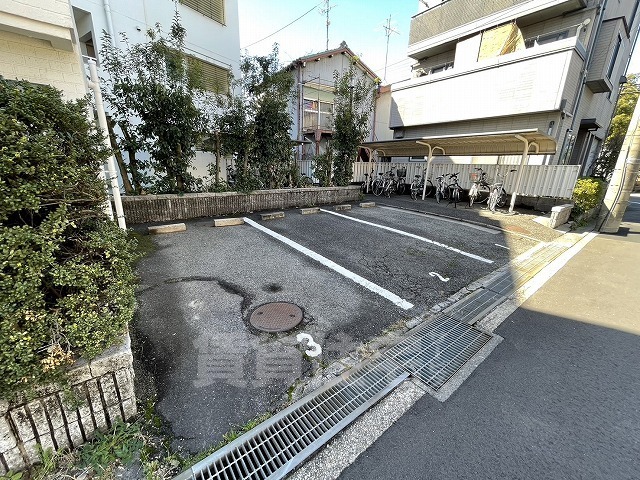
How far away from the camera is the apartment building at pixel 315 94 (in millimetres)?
15008

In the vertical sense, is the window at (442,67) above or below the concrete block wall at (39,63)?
above

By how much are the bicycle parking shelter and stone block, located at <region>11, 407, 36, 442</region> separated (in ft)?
32.2

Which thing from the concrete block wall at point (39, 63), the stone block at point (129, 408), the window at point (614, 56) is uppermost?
the window at point (614, 56)

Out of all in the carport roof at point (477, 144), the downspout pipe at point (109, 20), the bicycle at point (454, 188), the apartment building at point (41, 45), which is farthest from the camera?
the bicycle at point (454, 188)

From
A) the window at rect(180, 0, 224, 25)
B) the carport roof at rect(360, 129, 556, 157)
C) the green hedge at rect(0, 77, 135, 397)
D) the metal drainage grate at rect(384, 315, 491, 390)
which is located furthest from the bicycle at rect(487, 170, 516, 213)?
the window at rect(180, 0, 224, 25)

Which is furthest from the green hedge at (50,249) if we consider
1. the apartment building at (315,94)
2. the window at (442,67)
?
the window at (442,67)

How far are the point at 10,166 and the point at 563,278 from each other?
6.33m

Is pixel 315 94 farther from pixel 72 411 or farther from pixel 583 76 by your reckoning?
pixel 72 411

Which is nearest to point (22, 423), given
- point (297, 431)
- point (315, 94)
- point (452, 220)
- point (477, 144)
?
point (297, 431)

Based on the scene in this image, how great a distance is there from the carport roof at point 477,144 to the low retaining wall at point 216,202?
12.5ft

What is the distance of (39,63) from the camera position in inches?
154

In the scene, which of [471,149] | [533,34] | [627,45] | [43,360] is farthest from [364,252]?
[627,45]

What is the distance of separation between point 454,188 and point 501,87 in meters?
4.39

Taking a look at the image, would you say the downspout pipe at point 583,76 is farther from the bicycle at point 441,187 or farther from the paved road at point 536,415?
the paved road at point 536,415
